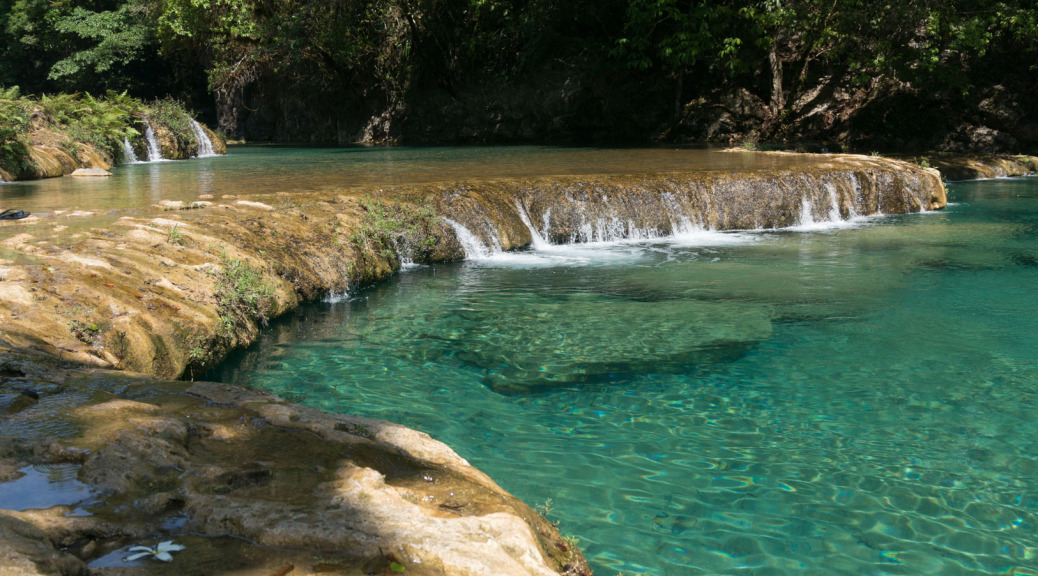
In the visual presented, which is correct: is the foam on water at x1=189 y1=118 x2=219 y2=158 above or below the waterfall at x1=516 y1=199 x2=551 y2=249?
above

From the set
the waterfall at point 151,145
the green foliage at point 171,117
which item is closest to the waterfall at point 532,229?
the waterfall at point 151,145

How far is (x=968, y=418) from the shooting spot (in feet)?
15.4

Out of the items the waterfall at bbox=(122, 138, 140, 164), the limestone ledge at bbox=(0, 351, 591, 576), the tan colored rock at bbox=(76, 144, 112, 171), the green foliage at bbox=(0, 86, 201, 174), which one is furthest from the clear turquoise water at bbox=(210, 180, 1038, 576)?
the waterfall at bbox=(122, 138, 140, 164)

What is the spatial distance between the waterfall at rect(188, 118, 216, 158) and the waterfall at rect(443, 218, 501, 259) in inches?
524

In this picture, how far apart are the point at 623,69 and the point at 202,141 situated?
12342 millimetres

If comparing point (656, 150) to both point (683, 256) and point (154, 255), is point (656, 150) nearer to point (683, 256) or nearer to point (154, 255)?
point (683, 256)

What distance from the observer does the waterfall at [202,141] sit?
20.4 meters

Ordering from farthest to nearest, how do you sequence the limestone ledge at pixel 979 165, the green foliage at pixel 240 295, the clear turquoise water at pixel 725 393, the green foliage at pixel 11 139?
the limestone ledge at pixel 979 165, the green foliage at pixel 11 139, the green foliage at pixel 240 295, the clear turquoise water at pixel 725 393

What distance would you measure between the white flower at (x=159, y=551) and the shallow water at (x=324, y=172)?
7166 mm

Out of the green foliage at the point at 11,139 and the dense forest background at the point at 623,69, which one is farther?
the dense forest background at the point at 623,69

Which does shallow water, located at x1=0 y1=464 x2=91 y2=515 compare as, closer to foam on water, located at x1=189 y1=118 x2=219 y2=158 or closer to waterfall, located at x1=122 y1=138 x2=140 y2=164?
waterfall, located at x1=122 y1=138 x2=140 y2=164

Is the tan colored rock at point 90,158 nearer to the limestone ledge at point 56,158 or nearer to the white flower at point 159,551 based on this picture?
the limestone ledge at point 56,158

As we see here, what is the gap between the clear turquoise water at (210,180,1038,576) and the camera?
351cm

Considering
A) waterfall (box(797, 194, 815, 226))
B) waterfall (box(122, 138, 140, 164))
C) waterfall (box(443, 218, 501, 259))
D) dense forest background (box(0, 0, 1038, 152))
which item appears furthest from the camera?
dense forest background (box(0, 0, 1038, 152))
